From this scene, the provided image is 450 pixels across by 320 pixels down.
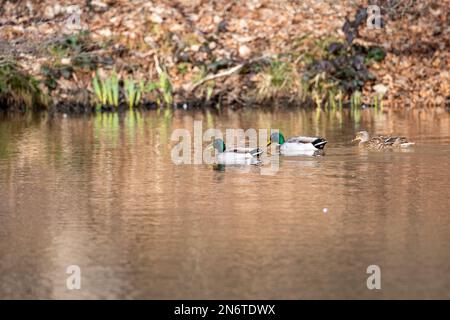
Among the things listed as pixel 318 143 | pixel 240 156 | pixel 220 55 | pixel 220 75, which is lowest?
pixel 240 156

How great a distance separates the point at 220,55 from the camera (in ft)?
89.6

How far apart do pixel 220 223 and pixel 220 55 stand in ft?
53.6

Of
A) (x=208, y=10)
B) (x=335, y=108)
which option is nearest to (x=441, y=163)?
(x=335, y=108)

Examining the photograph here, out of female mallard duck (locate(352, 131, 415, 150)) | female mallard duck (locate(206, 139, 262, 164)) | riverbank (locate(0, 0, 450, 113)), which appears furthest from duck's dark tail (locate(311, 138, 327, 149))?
riverbank (locate(0, 0, 450, 113))

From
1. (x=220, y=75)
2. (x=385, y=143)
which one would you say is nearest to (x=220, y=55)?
(x=220, y=75)

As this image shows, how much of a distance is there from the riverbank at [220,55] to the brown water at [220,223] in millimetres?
7482

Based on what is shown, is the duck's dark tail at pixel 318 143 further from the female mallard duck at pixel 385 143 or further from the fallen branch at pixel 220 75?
the fallen branch at pixel 220 75

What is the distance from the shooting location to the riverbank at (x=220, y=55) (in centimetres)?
2592

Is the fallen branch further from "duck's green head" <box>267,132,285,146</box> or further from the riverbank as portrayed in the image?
"duck's green head" <box>267,132,285,146</box>

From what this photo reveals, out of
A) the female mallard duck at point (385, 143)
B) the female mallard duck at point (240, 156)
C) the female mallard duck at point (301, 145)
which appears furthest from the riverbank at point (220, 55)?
the female mallard duck at point (240, 156)

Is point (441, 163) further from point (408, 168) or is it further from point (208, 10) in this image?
point (208, 10)

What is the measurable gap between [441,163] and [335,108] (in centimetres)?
1022

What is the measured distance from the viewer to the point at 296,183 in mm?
13930

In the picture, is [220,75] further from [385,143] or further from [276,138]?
[385,143]
